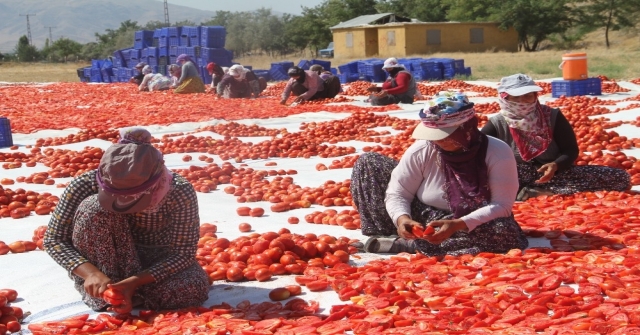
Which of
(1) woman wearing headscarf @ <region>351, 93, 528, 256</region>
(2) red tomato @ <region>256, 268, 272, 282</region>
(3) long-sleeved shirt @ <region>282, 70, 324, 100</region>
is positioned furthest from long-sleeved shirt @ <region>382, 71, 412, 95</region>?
(2) red tomato @ <region>256, 268, 272, 282</region>

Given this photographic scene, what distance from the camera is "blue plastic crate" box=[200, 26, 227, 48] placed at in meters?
24.5

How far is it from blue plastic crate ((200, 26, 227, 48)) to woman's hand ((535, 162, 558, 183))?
65.8ft

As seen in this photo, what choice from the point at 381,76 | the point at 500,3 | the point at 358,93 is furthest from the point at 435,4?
the point at 358,93

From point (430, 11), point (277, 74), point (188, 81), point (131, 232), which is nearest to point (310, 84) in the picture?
point (188, 81)

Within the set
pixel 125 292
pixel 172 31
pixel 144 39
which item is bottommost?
pixel 125 292

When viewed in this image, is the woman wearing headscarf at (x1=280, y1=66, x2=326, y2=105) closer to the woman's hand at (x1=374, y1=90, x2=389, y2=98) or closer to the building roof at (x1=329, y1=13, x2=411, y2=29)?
the woman's hand at (x1=374, y1=90, x2=389, y2=98)

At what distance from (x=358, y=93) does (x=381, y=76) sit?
5.63 m

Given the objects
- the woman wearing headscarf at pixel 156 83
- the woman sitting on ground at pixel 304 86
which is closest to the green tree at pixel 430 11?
the woman wearing headscarf at pixel 156 83

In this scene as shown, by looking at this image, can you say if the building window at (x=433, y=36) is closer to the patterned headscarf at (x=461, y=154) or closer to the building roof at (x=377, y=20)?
the building roof at (x=377, y=20)

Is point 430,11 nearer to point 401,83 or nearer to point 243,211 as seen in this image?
point 401,83

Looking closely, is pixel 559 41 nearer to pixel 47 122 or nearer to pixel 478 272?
pixel 47 122

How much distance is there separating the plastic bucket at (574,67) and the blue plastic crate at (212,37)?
13564 millimetres

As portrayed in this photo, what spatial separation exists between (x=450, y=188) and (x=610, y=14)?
43779mm

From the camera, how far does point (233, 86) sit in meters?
16.6
